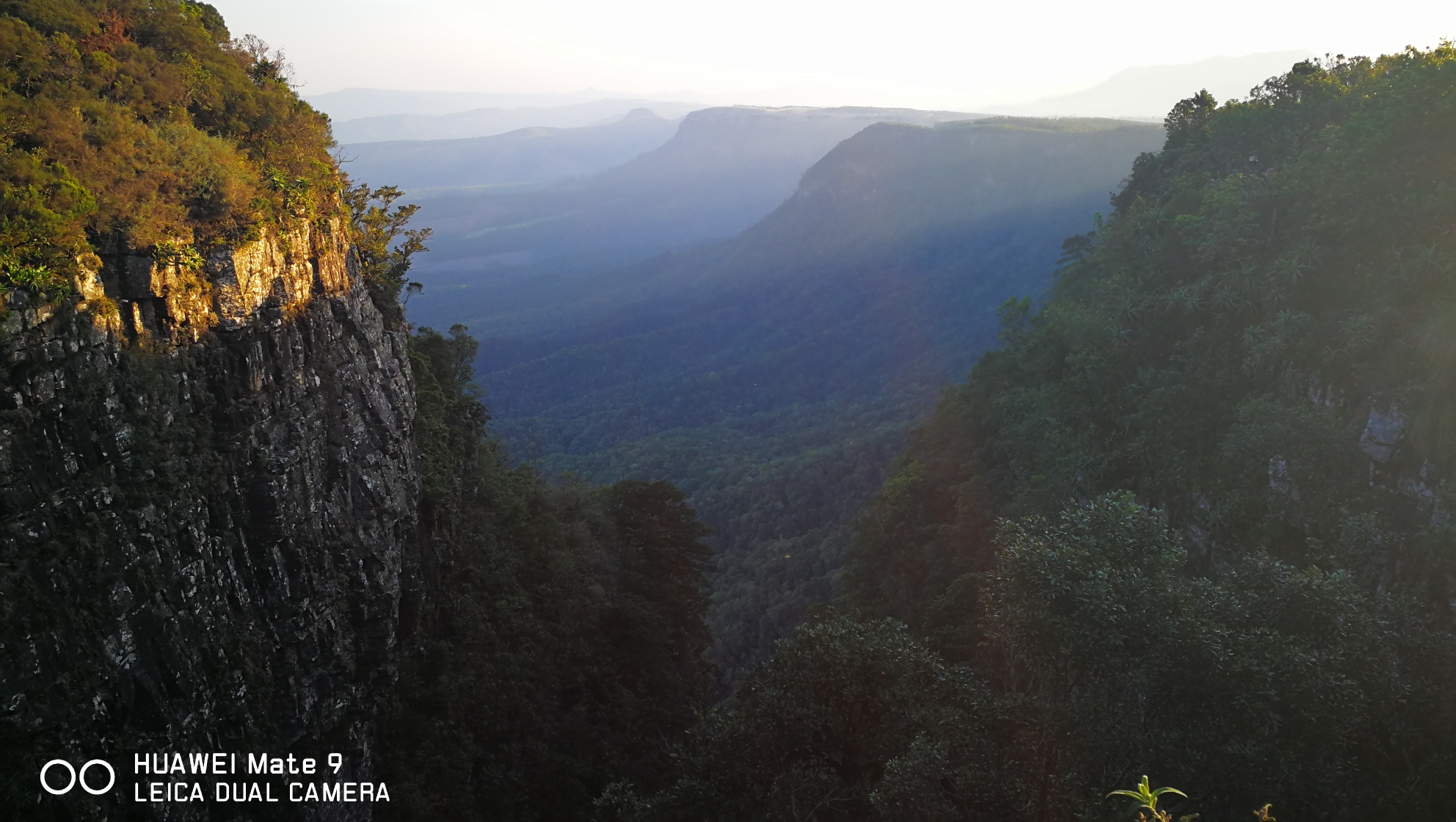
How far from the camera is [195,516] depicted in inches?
514

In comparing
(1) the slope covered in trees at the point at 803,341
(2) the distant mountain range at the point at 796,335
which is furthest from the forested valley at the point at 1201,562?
(1) the slope covered in trees at the point at 803,341

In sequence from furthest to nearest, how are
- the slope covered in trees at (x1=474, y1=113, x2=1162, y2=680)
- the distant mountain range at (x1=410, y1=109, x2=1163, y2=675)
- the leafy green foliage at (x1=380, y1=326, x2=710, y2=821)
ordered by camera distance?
the distant mountain range at (x1=410, y1=109, x2=1163, y2=675)
the slope covered in trees at (x1=474, y1=113, x2=1162, y2=680)
the leafy green foliage at (x1=380, y1=326, x2=710, y2=821)

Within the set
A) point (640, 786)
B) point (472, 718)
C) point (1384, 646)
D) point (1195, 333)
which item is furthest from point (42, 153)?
point (1195, 333)

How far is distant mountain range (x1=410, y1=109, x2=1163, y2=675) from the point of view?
166ft

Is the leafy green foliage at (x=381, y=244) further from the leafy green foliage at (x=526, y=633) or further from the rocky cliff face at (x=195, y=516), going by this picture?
the rocky cliff face at (x=195, y=516)

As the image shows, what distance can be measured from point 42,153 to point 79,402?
13.2ft

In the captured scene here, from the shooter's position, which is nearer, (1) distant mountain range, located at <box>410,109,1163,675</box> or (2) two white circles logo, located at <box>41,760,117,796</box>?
(2) two white circles logo, located at <box>41,760,117,796</box>

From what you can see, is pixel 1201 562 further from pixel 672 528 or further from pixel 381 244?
pixel 381 244

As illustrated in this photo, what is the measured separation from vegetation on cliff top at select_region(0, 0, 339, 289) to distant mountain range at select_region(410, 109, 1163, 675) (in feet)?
90.0

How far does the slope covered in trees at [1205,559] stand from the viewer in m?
12.0

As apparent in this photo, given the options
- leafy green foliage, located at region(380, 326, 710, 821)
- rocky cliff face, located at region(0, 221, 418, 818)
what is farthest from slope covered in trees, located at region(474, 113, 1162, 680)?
rocky cliff face, located at region(0, 221, 418, 818)

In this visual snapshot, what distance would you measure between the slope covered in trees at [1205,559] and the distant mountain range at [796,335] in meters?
16.6

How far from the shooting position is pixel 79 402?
11.2 m

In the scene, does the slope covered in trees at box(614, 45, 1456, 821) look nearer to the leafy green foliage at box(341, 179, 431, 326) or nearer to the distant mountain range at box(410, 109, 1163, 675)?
the leafy green foliage at box(341, 179, 431, 326)
